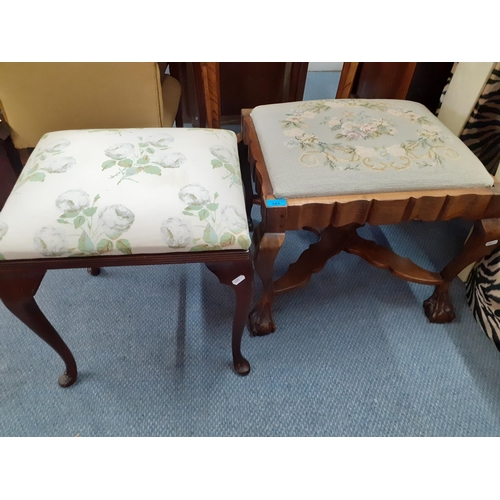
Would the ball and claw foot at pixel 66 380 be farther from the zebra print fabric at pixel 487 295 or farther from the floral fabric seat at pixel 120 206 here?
the zebra print fabric at pixel 487 295

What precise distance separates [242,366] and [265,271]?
231 millimetres

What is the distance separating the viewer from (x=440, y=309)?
981mm

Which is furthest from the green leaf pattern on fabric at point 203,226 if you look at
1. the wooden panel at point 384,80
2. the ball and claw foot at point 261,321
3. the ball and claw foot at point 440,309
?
the wooden panel at point 384,80

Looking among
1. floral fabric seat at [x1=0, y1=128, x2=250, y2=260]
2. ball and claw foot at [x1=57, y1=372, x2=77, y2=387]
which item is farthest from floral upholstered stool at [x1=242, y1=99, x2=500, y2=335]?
ball and claw foot at [x1=57, y1=372, x2=77, y2=387]

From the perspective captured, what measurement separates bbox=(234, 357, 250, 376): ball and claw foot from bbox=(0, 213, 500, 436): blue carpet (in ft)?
0.07

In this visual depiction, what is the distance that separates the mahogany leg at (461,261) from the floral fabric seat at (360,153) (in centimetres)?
11

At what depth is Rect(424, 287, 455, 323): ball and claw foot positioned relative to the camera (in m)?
0.98

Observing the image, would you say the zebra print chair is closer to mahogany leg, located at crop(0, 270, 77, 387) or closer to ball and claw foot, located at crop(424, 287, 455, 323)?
ball and claw foot, located at crop(424, 287, 455, 323)

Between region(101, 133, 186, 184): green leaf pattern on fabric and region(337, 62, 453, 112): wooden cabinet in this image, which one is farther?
region(337, 62, 453, 112): wooden cabinet

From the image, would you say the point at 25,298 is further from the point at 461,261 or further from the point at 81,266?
the point at 461,261

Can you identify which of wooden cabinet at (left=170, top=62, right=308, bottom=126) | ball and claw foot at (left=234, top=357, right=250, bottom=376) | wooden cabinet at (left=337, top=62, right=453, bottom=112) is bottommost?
ball and claw foot at (left=234, top=357, right=250, bottom=376)

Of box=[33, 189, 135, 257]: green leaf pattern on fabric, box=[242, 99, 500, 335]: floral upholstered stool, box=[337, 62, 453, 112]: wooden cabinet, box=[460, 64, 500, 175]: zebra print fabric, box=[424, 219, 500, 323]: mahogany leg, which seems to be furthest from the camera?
box=[337, 62, 453, 112]: wooden cabinet

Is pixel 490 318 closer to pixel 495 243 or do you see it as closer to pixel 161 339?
pixel 495 243

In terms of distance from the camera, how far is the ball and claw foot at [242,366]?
33.7 inches
